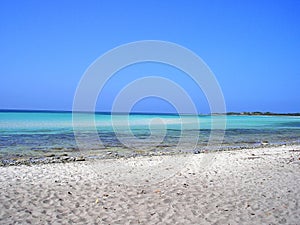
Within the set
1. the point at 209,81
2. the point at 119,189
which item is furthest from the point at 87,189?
the point at 209,81

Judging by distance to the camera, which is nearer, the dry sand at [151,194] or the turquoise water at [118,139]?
the dry sand at [151,194]

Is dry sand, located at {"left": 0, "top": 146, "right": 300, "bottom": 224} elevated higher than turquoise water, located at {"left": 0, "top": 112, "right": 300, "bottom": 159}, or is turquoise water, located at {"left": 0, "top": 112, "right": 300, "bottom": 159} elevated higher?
dry sand, located at {"left": 0, "top": 146, "right": 300, "bottom": 224}

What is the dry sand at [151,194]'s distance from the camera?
557 centimetres

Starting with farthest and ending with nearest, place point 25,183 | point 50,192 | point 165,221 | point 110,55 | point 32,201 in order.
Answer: point 110,55, point 25,183, point 50,192, point 32,201, point 165,221

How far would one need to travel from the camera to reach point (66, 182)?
8.19 m

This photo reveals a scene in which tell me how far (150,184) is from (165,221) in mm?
2670

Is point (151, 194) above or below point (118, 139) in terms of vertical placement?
above

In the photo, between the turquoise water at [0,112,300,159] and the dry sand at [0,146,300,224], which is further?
the turquoise water at [0,112,300,159]

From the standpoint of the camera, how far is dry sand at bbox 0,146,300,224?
557cm

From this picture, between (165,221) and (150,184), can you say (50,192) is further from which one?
(165,221)

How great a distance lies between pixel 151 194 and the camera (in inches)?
278

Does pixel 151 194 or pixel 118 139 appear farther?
pixel 118 139

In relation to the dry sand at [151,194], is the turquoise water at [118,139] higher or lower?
lower

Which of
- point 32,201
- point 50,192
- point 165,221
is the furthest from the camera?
point 50,192
